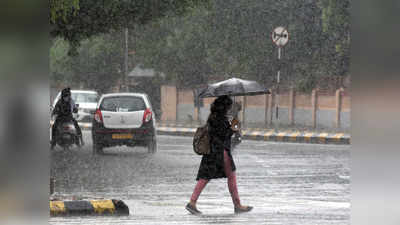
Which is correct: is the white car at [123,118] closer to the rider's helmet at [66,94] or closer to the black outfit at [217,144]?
the rider's helmet at [66,94]

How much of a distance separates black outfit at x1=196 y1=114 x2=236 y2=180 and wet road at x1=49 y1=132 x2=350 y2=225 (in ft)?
1.86

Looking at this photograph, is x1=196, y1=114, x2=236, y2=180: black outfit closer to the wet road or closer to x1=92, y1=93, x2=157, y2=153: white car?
the wet road

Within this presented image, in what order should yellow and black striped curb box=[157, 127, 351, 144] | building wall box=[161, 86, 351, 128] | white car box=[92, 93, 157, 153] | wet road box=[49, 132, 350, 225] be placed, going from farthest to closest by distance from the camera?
building wall box=[161, 86, 351, 128], yellow and black striped curb box=[157, 127, 351, 144], white car box=[92, 93, 157, 153], wet road box=[49, 132, 350, 225]

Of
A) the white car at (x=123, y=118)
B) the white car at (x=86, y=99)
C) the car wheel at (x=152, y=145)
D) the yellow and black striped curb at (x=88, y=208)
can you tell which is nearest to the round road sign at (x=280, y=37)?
the car wheel at (x=152, y=145)

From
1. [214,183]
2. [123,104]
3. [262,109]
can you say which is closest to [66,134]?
[123,104]

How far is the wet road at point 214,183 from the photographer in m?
8.96

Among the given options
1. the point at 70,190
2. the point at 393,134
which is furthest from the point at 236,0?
the point at 393,134

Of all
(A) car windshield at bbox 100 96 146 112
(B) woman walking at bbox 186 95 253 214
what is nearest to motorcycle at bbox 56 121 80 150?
(A) car windshield at bbox 100 96 146 112

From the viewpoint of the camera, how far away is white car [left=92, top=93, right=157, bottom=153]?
1338cm

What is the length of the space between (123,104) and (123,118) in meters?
0.27

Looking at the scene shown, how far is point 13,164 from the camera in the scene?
466 centimetres

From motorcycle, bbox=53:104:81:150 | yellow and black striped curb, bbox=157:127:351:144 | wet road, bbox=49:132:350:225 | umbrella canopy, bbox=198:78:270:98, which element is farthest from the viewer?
yellow and black striped curb, bbox=157:127:351:144

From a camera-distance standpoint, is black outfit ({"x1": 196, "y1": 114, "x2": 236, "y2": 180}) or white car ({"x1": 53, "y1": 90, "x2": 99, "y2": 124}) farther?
white car ({"x1": 53, "y1": 90, "x2": 99, "y2": 124})

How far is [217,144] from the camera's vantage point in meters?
8.38
